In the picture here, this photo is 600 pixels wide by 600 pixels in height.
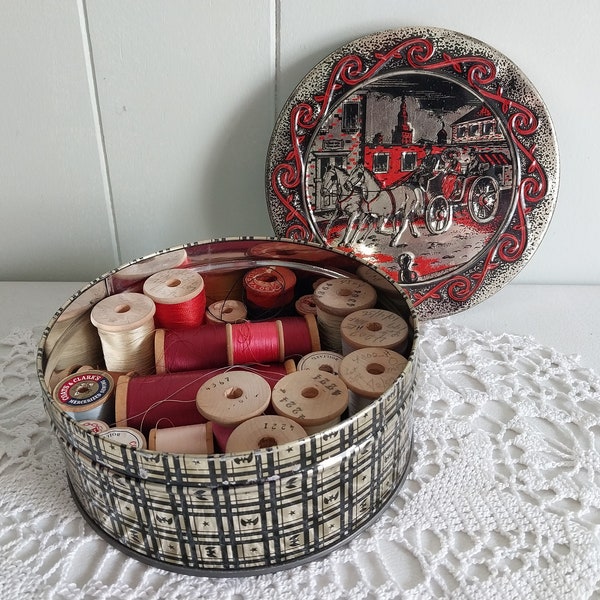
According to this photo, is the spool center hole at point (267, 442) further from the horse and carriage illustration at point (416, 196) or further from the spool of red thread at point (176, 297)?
the horse and carriage illustration at point (416, 196)

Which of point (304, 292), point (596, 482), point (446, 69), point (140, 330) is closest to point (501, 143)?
point (446, 69)

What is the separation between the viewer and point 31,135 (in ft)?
3.43

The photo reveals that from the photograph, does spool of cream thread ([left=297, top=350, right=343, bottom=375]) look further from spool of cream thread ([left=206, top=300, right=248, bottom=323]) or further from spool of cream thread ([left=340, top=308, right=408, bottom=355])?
spool of cream thread ([left=206, top=300, right=248, bottom=323])

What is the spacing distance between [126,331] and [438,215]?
20.2 inches

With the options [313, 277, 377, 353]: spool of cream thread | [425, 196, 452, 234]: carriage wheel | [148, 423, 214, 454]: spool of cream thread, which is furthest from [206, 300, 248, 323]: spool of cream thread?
[425, 196, 452, 234]: carriage wheel

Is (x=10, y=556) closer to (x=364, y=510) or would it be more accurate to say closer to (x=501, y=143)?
(x=364, y=510)

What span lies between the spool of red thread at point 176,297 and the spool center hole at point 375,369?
0.28 metres

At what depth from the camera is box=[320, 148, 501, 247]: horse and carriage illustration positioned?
3.31ft

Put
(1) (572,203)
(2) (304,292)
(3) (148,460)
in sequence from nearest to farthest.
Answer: (3) (148,460), (2) (304,292), (1) (572,203)

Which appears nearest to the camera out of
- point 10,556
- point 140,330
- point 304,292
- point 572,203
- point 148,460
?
point 148,460

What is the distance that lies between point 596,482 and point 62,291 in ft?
2.96

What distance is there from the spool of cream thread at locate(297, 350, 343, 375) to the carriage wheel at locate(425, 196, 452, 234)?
0.29m

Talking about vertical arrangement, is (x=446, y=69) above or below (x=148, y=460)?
above

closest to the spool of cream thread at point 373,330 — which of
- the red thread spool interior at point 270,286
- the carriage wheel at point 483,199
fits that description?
the red thread spool interior at point 270,286
